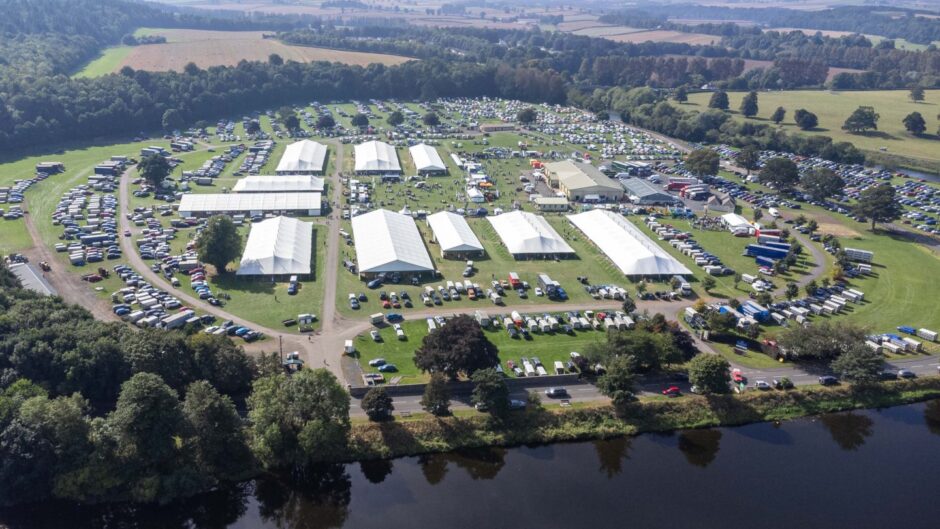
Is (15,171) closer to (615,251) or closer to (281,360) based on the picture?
(281,360)

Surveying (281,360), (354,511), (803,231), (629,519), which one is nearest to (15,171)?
(281,360)

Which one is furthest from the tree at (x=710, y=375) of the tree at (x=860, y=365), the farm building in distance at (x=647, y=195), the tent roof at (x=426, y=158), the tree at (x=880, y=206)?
the tent roof at (x=426, y=158)

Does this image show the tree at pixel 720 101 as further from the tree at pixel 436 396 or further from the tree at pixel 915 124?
the tree at pixel 436 396

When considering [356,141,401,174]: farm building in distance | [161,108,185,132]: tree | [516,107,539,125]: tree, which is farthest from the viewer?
[516,107,539,125]: tree

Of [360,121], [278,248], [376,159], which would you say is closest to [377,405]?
[278,248]

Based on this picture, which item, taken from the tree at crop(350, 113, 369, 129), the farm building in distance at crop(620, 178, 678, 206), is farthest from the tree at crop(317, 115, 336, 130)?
the farm building in distance at crop(620, 178, 678, 206)

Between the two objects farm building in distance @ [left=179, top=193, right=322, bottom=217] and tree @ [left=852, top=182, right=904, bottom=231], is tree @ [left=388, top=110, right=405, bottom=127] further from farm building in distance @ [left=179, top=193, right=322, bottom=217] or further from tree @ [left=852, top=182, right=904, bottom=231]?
tree @ [left=852, top=182, right=904, bottom=231]
